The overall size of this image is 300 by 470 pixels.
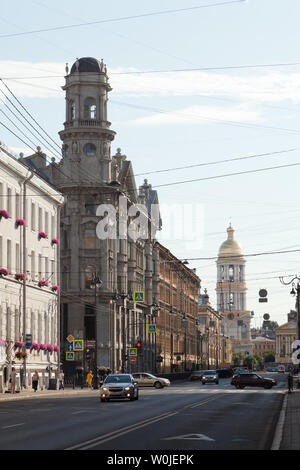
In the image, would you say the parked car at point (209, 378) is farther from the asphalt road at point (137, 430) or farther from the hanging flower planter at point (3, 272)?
the asphalt road at point (137, 430)

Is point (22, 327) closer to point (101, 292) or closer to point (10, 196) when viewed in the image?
point (10, 196)

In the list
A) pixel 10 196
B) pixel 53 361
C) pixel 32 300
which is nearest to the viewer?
pixel 10 196

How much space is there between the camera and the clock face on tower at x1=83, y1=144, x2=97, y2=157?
9519 cm

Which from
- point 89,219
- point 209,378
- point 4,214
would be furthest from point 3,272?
point 209,378

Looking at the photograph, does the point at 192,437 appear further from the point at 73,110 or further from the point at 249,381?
the point at 73,110

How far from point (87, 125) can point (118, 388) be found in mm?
52922

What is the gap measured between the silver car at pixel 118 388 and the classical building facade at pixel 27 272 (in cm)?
1345

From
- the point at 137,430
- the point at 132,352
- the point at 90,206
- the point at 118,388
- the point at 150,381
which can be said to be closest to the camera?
the point at 137,430

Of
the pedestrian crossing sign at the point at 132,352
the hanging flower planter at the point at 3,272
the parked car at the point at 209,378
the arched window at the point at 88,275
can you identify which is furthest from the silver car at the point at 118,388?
the pedestrian crossing sign at the point at 132,352

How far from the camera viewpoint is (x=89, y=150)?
9525cm

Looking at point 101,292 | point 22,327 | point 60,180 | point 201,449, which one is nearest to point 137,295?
point 101,292
